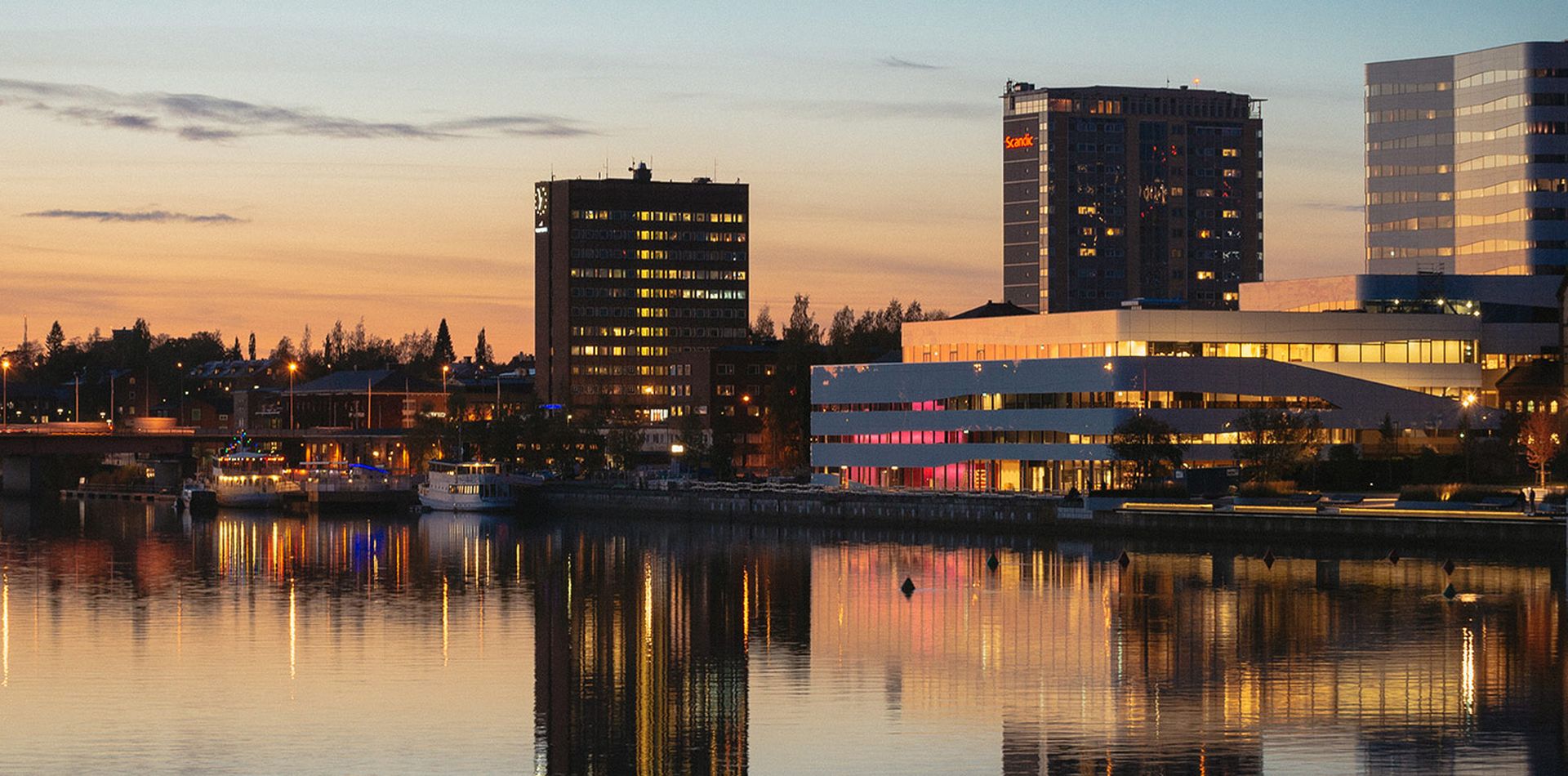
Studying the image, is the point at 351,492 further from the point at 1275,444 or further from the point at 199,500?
the point at 1275,444

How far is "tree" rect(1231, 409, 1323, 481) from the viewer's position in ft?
390

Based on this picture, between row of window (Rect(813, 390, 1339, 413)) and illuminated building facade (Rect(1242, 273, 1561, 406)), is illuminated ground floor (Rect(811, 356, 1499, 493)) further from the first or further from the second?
illuminated building facade (Rect(1242, 273, 1561, 406))

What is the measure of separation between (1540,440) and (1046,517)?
29182mm

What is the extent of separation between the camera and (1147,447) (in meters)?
123

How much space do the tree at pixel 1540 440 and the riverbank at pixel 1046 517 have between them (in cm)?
2074

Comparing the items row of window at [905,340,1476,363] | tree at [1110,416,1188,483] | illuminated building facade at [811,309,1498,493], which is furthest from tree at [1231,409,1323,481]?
row of window at [905,340,1476,363]

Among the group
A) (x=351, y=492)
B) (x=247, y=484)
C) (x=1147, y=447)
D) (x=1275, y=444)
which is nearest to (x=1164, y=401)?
(x=1147, y=447)

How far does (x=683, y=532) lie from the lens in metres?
127

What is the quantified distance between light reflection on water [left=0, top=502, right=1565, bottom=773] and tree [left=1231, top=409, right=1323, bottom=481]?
27.4 metres

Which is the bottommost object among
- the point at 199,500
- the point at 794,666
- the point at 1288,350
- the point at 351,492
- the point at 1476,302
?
the point at 794,666

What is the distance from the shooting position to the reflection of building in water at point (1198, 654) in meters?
40.5

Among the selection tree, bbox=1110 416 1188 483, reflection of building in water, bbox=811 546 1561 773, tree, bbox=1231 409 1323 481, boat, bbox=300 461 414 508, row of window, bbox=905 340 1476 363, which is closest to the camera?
reflection of building in water, bbox=811 546 1561 773

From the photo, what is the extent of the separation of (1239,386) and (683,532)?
125 feet

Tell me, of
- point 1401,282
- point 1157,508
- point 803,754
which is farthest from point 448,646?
point 1401,282
